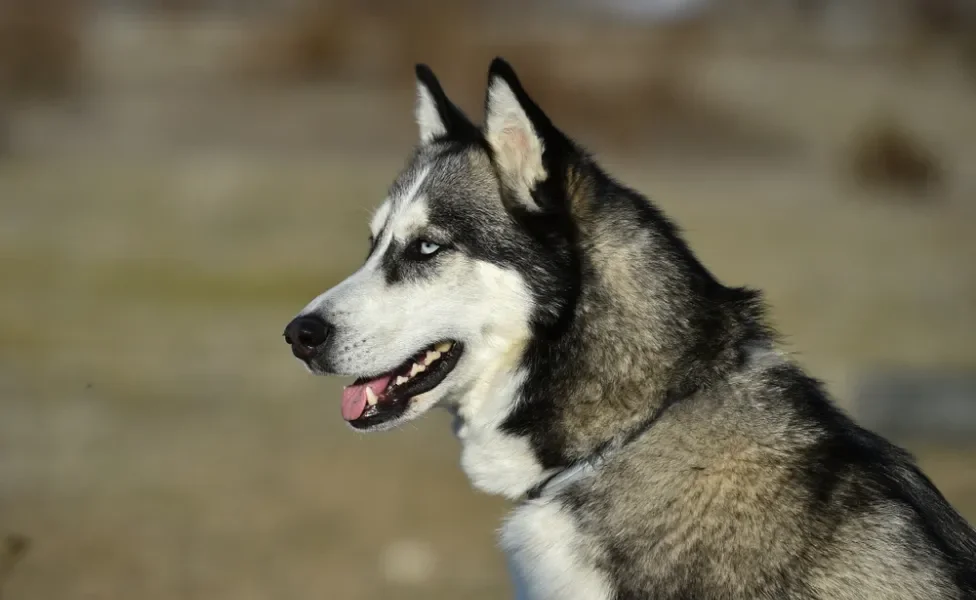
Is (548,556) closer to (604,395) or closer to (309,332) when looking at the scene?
(604,395)

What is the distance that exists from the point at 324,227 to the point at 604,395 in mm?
15887

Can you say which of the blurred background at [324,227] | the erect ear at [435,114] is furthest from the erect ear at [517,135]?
the blurred background at [324,227]

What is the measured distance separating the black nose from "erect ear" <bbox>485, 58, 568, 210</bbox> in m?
0.81

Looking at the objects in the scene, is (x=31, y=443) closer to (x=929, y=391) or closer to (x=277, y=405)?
(x=277, y=405)

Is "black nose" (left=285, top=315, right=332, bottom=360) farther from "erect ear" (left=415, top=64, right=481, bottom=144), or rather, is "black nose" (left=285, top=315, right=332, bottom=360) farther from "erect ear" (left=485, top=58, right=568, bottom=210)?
"erect ear" (left=415, top=64, right=481, bottom=144)

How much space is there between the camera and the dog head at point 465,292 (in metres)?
3.84

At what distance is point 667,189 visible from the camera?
71.2 feet

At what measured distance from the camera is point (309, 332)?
12.8 ft

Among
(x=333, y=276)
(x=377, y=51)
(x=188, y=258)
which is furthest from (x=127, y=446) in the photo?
(x=377, y=51)

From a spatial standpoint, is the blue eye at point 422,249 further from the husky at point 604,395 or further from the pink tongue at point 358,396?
the pink tongue at point 358,396

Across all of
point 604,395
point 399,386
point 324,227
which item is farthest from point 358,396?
point 324,227

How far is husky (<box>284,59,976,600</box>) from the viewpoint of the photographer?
3.26 metres

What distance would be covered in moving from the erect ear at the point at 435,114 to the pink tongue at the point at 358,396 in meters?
1.06

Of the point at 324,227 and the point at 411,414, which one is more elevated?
the point at 411,414
